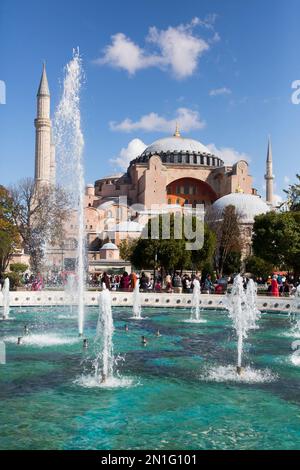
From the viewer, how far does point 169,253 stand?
23672mm

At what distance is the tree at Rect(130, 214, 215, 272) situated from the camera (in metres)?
23.7

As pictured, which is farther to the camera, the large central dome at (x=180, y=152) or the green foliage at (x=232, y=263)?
the large central dome at (x=180, y=152)

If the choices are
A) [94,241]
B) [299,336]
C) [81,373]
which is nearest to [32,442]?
[81,373]

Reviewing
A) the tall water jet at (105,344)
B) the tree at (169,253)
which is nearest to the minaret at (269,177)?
the tree at (169,253)

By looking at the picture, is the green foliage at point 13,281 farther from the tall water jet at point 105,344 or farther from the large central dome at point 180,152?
the large central dome at point 180,152

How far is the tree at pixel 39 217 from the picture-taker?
1179 inches

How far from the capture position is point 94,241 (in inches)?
1773

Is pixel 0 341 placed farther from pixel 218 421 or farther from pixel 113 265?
pixel 113 265

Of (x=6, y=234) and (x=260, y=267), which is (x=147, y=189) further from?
(x=6, y=234)

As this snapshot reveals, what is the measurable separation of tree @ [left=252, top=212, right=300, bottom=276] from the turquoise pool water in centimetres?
1300

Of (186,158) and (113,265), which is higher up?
(186,158)

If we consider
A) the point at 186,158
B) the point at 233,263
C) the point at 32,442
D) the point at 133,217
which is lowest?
the point at 32,442

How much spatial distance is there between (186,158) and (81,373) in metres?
49.4

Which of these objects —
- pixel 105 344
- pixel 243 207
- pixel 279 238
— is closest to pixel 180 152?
pixel 243 207
